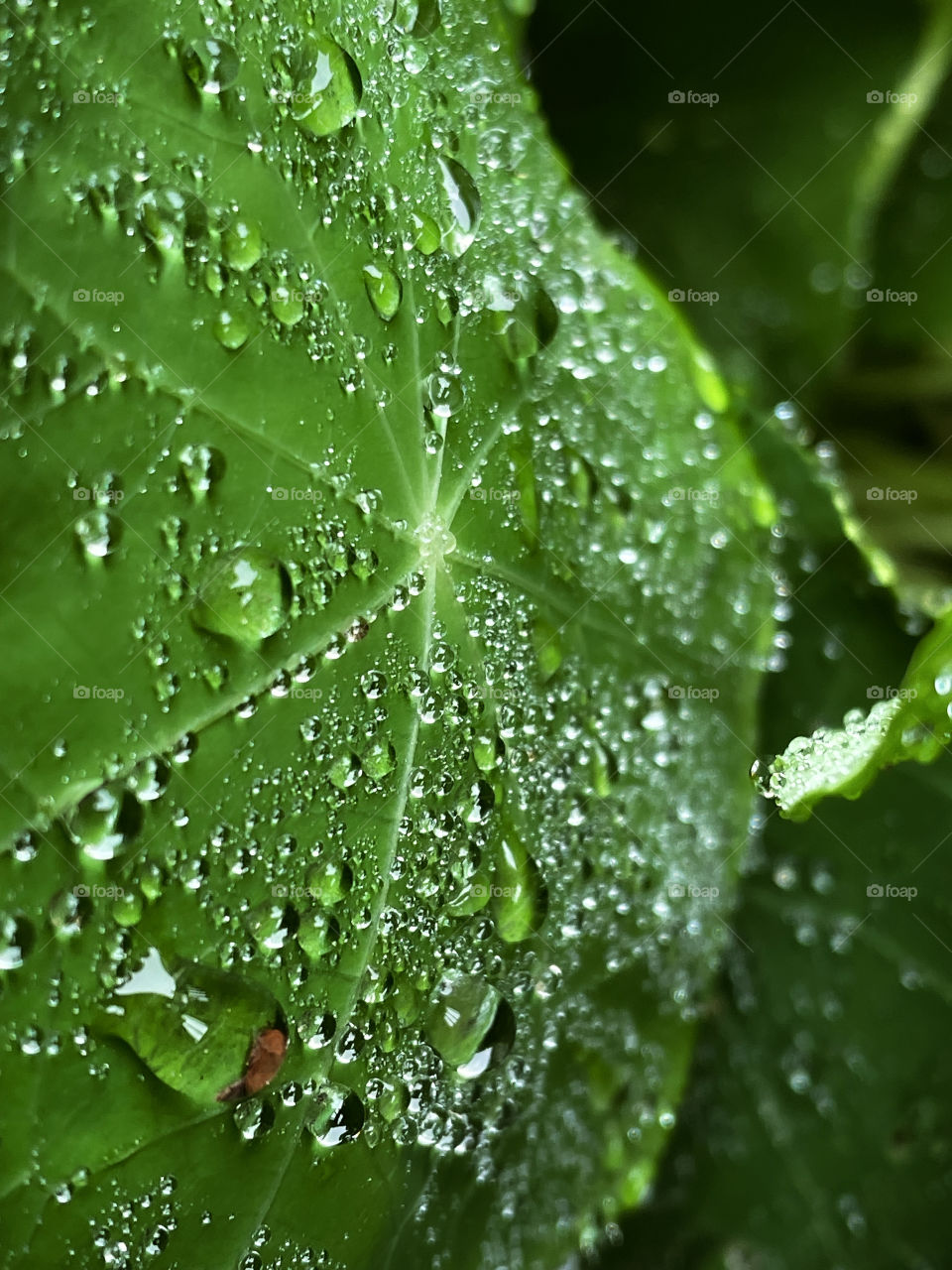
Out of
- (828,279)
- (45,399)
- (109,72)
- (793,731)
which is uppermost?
(109,72)

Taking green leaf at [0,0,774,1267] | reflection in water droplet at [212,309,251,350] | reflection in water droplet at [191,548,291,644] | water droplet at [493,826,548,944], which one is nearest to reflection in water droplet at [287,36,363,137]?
green leaf at [0,0,774,1267]

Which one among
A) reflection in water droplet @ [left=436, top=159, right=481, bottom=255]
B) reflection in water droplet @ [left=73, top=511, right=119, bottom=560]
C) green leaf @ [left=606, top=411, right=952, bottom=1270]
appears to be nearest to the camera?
reflection in water droplet @ [left=73, top=511, right=119, bottom=560]

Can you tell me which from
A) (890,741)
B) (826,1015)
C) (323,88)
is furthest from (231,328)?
(826,1015)

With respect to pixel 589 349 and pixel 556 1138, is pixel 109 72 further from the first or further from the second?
pixel 556 1138

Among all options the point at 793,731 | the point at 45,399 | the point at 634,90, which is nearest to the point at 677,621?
the point at 793,731

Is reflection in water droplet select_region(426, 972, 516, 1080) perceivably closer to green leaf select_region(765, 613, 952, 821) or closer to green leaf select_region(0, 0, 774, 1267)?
green leaf select_region(0, 0, 774, 1267)

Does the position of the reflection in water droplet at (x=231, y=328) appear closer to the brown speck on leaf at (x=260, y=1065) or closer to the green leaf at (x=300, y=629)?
the green leaf at (x=300, y=629)

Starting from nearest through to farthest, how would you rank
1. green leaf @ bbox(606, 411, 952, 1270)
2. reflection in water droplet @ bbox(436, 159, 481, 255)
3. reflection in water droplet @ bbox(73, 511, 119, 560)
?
reflection in water droplet @ bbox(73, 511, 119, 560)
reflection in water droplet @ bbox(436, 159, 481, 255)
green leaf @ bbox(606, 411, 952, 1270)
